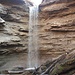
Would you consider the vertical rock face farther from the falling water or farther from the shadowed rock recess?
the falling water

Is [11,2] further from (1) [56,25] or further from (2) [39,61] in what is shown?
(2) [39,61]

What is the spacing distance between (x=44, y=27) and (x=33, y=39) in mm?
1389

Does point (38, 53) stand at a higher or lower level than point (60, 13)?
lower

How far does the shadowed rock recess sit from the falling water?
1.17 ft

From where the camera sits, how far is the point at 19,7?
1509 cm

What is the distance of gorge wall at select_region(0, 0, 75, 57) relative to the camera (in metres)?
13.1

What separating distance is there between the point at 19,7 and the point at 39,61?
5038 millimetres

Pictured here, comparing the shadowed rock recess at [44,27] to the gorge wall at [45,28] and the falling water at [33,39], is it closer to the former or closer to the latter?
the gorge wall at [45,28]

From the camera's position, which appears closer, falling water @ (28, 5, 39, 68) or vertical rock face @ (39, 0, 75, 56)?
vertical rock face @ (39, 0, 75, 56)

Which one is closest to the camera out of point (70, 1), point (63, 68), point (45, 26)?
point (63, 68)

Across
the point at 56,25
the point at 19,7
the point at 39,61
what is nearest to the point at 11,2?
the point at 19,7

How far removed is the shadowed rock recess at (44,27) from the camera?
13.1m

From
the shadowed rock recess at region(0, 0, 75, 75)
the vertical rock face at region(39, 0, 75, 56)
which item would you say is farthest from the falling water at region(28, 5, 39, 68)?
the vertical rock face at region(39, 0, 75, 56)

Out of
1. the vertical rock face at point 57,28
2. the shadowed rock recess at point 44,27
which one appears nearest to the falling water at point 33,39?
the shadowed rock recess at point 44,27
